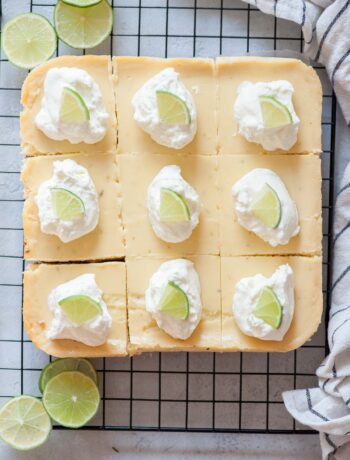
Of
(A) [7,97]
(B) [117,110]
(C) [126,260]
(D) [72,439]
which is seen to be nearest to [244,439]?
(D) [72,439]

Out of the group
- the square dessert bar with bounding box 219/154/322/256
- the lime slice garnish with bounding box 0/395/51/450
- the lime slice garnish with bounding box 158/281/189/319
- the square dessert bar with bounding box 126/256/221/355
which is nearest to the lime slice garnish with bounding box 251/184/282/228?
the square dessert bar with bounding box 219/154/322/256

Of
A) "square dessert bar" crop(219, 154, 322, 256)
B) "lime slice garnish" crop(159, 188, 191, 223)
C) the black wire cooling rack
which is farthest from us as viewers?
the black wire cooling rack

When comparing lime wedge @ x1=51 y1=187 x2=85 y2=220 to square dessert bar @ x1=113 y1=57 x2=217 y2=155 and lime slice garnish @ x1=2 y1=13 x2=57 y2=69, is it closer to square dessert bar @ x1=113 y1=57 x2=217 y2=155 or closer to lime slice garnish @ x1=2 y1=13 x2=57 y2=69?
square dessert bar @ x1=113 y1=57 x2=217 y2=155

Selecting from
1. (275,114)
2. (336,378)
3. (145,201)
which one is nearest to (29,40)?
(145,201)

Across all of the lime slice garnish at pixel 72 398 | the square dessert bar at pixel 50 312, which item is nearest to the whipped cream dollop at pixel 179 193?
the square dessert bar at pixel 50 312

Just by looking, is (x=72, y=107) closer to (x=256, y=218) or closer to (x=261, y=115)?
(x=261, y=115)
